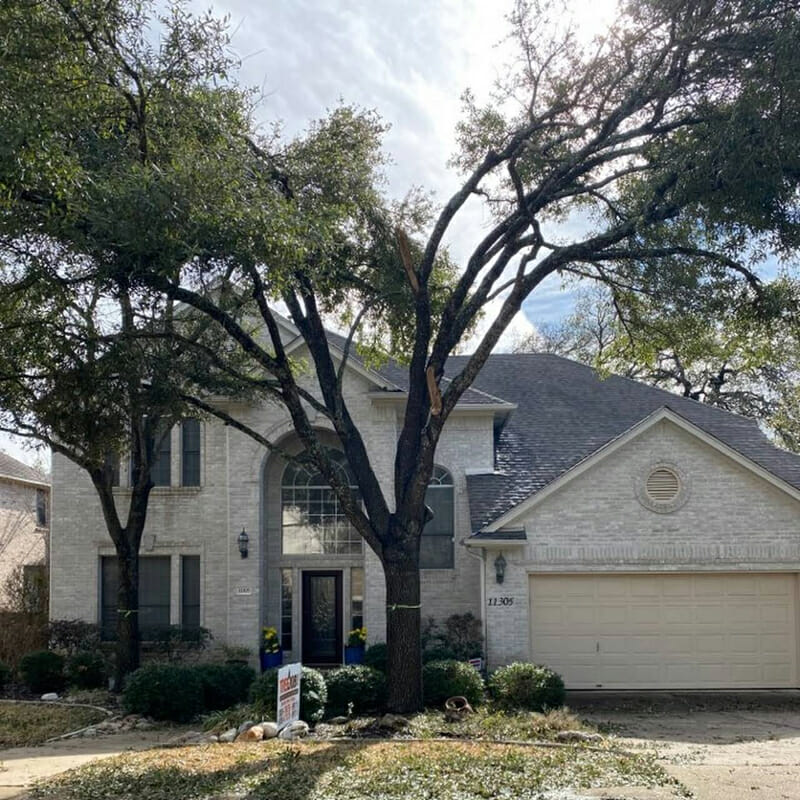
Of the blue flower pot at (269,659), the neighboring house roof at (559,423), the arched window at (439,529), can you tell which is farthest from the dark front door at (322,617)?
the neighboring house roof at (559,423)

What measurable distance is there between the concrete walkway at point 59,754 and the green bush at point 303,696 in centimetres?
133

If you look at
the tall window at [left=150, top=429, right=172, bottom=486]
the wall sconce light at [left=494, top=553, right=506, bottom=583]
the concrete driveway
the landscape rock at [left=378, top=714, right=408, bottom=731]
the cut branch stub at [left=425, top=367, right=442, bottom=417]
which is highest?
the cut branch stub at [left=425, top=367, right=442, bottom=417]

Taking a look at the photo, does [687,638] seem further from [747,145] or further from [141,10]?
[141,10]

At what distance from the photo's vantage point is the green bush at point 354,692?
14.6m

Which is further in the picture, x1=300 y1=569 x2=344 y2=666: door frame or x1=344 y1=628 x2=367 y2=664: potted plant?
x1=300 y1=569 x2=344 y2=666: door frame

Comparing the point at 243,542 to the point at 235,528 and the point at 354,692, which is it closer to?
the point at 235,528

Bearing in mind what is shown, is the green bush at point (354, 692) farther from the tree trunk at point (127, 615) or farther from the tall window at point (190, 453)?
the tall window at point (190, 453)

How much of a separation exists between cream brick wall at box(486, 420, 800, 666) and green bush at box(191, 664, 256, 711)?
457 centimetres

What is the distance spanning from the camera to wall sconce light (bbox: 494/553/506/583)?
18.4m

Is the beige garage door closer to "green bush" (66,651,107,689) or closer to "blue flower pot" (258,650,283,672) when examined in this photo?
"blue flower pot" (258,650,283,672)

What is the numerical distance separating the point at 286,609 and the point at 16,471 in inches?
491

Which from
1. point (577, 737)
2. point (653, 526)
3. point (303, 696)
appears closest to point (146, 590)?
point (303, 696)

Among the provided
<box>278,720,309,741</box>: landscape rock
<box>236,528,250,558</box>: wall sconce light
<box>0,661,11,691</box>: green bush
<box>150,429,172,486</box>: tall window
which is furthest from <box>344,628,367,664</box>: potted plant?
<box>278,720,309,741</box>: landscape rock

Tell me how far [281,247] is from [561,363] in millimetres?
15273
